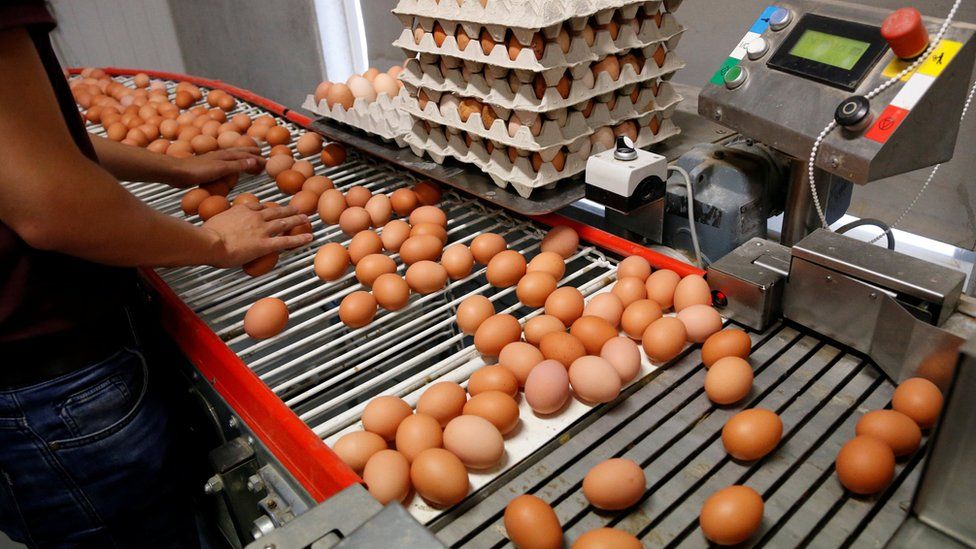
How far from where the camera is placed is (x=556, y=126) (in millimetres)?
1538

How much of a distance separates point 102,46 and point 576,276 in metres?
5.52

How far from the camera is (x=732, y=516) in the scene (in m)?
0.86

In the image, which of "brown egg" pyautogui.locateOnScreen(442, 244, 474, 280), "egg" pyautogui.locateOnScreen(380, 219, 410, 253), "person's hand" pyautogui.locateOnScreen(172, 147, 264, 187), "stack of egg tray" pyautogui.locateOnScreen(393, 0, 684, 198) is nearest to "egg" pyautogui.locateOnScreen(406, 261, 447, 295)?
"brown egg" pyautogui.locateOnScreen(442, 244, 474, 280)

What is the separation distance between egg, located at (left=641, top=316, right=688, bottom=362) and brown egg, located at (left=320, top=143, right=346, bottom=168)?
1360 mm

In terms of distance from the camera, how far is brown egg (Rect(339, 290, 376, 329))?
4.74ft

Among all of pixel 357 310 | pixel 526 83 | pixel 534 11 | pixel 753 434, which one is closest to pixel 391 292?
pixel 357 310

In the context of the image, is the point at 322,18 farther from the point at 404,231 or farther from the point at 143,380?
the point at 143,380

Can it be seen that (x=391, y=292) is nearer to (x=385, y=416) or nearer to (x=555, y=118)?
(x=385, y=416)

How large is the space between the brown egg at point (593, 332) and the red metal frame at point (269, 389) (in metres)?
0.25

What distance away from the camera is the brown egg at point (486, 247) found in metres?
1.58

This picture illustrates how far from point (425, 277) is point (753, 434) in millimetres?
790

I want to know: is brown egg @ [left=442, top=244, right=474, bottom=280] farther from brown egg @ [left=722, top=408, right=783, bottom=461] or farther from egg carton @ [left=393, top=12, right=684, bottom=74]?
brown egg @ [left=722, top=408, right=783, bottom=461]

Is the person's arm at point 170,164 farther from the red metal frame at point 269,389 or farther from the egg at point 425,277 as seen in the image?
the egg at point 425,277

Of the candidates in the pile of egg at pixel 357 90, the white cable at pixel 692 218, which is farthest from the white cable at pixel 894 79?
the pile of egg at pixel 357 90
